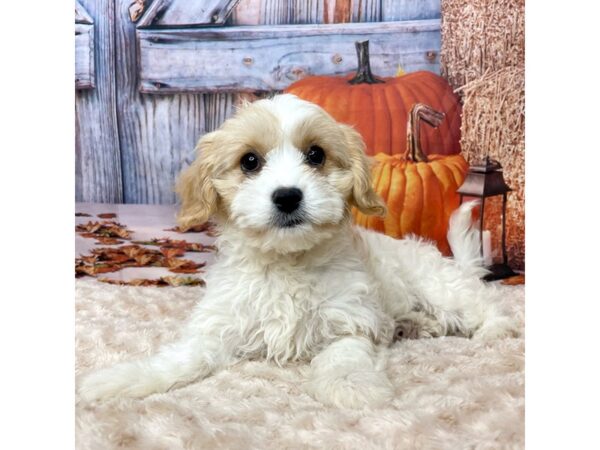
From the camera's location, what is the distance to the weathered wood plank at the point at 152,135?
307cm

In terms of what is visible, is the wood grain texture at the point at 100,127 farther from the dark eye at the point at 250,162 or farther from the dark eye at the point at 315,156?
the dark eye at the point at 315,156

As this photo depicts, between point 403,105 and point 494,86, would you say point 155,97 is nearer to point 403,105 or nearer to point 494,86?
point 403,105

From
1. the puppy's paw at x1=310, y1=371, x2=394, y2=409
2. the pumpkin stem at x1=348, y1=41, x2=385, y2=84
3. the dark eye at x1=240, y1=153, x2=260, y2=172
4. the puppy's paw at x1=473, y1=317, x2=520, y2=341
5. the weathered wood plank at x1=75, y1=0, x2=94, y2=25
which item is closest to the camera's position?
the puppy's paw at x1=310, y1=371, x2=394, y2=409

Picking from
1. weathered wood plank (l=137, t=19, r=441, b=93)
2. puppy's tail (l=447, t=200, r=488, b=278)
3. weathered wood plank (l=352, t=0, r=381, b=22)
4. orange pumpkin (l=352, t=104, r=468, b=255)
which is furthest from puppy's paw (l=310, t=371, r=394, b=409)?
weathered wood plank (l=352, t=0, r=381, b=22)

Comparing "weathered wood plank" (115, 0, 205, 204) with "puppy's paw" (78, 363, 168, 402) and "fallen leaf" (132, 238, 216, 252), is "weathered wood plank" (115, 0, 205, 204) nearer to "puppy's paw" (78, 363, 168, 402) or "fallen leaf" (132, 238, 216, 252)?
"fallen leaf" (132, 238, 216, 252)

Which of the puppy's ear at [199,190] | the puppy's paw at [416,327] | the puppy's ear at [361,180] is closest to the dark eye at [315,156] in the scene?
the puppy's ear at [361,180]

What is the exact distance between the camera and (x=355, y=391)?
1730mm

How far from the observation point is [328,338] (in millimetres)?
2137

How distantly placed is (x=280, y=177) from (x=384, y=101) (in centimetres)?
152

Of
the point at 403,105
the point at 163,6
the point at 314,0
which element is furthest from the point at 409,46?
the point at 163,6

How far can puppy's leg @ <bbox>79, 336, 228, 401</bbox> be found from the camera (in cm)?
181

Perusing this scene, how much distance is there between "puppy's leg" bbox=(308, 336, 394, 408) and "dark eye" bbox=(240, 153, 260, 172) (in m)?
0.67

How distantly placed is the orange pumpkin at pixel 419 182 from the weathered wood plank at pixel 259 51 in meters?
0.38

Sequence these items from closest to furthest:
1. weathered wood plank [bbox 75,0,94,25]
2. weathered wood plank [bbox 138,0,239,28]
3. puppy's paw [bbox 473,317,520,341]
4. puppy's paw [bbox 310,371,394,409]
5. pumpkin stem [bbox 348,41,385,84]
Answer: puppy's paw [bbox 310,371,394,409] → puppy's paw [bbox 473,317,520,341] → weathered wood plank [bbox 75,0,94,25] → weathered wood plank [bbox 138,0,239,28] → pumpkin stem [bbox 348,41,385,84]
